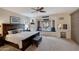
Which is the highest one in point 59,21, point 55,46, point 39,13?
point 39,13

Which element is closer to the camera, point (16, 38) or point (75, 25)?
point (16, 38)

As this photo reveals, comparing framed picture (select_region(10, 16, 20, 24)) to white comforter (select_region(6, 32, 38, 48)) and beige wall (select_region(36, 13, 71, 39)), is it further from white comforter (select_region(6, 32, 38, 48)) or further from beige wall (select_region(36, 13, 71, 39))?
beige wall (select_region(36, 13, 71, 39))

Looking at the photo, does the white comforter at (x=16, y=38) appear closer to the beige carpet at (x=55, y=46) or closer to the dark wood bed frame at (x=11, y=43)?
the dark wood bed frame at (x=11, y=43)

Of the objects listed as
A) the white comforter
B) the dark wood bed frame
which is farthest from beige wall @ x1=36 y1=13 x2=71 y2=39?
the white comforter

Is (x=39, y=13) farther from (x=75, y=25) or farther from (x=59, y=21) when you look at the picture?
(x=75, y=25)

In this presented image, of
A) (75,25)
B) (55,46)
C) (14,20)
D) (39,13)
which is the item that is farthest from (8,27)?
(75,25)

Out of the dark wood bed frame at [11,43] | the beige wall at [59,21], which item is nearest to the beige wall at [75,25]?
the beige wall at [59,21]

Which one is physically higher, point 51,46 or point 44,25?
point 44,25

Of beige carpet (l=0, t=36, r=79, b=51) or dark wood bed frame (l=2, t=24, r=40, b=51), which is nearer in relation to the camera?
dark wood bed frame (l=2, t=24, r=40, b=51)

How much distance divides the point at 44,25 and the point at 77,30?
728 millimetres
